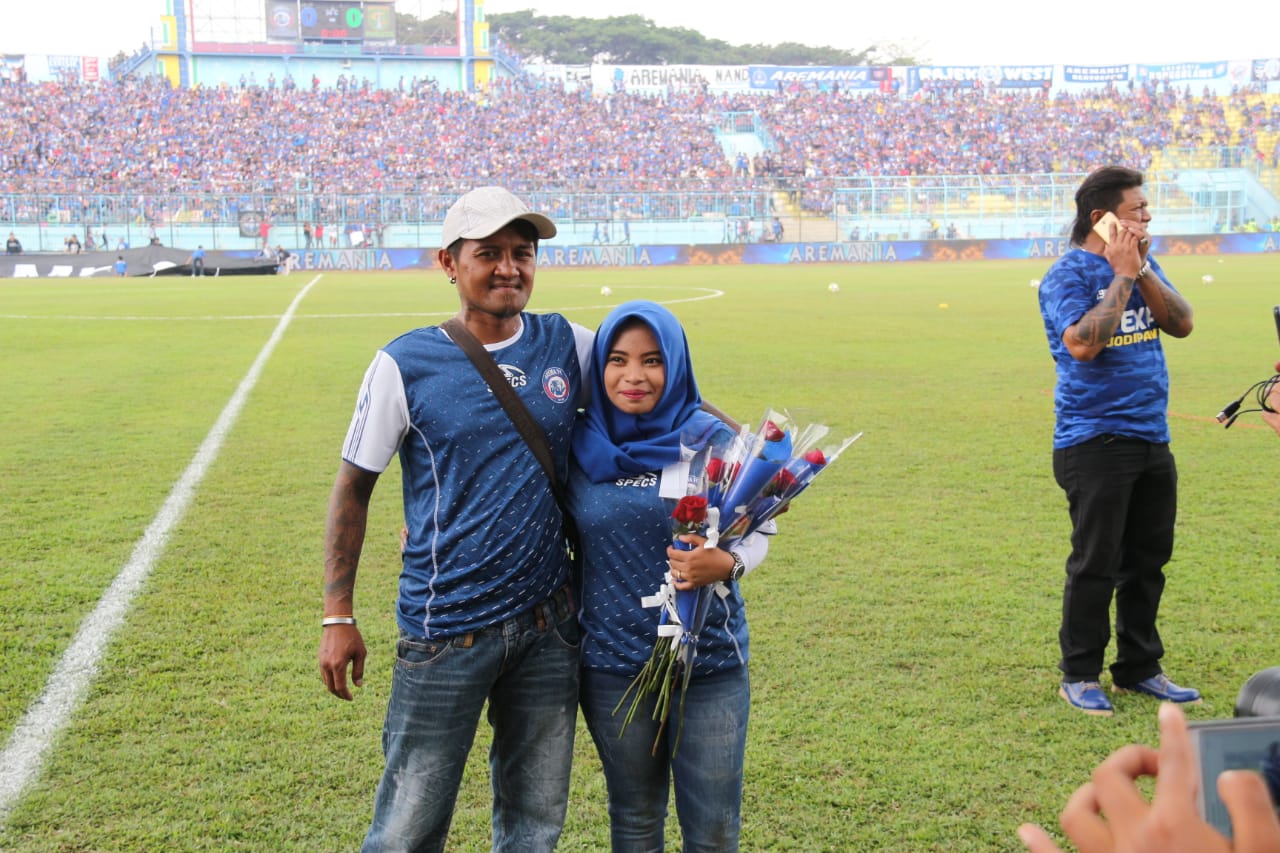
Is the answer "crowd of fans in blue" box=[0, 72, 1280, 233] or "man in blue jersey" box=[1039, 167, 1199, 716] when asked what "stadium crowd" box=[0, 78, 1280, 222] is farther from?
"man in blue jersey" box=[1039, 167, 1199, 716]

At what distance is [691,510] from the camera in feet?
8.84

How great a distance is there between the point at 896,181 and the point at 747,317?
1231 inches

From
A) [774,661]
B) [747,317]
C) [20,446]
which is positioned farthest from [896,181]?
[774,661]

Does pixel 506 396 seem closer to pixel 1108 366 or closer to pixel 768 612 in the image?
pixel 1108 366

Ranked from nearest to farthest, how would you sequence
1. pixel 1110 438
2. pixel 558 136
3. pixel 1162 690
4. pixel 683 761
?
pixel 683 761
pixel 1110 438
pixel 1162 690
pixel 558 136

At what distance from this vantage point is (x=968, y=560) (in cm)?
682

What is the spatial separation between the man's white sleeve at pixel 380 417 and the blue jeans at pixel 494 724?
46cm

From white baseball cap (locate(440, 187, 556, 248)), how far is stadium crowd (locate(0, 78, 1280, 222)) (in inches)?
1768

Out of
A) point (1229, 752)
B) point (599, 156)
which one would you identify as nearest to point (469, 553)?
point (1229, 752)

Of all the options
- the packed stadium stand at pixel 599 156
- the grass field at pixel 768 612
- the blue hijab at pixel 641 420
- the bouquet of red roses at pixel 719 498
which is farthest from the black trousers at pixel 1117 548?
the packed stadium stand at pixel 599 156

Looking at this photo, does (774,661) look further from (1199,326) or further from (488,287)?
(1199,326)

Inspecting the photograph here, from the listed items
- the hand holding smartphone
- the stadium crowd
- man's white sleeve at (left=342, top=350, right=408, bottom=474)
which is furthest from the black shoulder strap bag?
the stadium crowd

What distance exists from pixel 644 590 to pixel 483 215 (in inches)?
38.4

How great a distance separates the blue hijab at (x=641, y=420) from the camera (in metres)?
2.88
